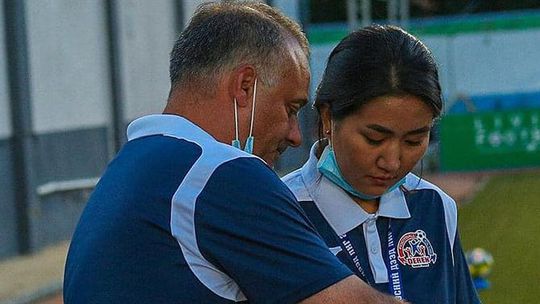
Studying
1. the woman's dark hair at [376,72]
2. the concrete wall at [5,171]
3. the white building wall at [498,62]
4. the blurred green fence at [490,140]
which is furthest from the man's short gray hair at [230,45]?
the white building wall at [498,62]

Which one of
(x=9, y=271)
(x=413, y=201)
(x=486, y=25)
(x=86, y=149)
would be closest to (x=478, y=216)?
(x=86, y=149)

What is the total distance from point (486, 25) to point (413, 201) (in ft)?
87.4

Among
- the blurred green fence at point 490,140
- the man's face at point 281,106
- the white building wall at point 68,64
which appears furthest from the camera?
the blurred green fence at point 490,140

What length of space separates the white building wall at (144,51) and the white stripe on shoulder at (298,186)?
14.9 m

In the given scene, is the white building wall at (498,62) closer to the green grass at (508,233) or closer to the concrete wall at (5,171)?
the green grass at (508,233)

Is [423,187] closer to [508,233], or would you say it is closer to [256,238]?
[256,238]

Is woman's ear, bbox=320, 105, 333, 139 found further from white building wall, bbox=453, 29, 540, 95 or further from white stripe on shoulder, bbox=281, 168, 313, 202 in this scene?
white building wall, bbox=453, 29, 540, 95

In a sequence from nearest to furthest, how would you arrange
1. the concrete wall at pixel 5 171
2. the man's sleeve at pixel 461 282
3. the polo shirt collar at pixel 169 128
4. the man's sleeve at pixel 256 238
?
the man's sleeve at pixel 256 238, the polo shirt collar at pixel 169 128, the man's sleeve at pixel 461 282, the concrete wall at pixel 5 171

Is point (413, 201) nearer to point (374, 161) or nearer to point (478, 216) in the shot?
point (374, 161)

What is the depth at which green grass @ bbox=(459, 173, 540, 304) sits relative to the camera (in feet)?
36.4

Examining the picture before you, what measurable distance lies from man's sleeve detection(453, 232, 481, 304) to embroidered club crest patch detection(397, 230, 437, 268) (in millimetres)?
81

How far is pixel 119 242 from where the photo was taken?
8.77 ft

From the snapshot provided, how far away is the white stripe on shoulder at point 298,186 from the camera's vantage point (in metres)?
3.31

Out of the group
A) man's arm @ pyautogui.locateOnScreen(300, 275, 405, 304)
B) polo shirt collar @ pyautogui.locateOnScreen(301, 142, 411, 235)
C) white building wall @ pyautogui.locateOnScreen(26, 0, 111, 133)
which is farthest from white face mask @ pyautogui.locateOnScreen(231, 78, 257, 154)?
white building wall @ pyautogui.locateOnScreen(26, 0, 111, 133)
